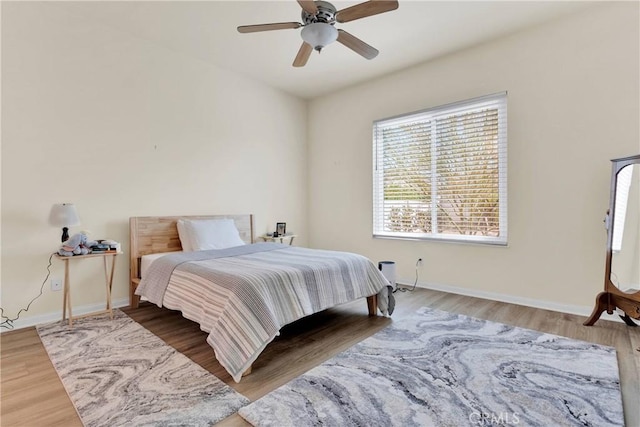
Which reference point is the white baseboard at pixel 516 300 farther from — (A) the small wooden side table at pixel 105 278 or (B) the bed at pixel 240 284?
(A) the small wooden side table at pixel 105 278

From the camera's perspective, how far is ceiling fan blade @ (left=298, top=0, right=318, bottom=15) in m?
2.10

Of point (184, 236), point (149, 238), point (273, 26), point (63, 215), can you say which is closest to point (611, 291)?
point (273, 26)

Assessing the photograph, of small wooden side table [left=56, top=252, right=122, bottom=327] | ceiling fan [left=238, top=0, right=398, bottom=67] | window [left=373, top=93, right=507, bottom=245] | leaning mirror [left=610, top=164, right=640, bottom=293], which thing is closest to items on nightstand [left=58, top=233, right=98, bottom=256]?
small wooden side table [left=56, top=252, right=122, bottom=327]

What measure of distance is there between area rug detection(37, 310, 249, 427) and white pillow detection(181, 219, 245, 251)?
3.50ft

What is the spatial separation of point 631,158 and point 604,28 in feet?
4.27

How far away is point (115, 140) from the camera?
328cm

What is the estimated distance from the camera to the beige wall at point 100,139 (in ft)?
8.98

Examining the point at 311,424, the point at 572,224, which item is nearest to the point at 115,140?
the point at 311,424

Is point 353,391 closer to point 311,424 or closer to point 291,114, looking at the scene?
point 311,424

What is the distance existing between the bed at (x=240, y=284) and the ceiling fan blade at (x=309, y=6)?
1857 mm

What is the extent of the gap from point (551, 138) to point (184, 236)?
155 inches

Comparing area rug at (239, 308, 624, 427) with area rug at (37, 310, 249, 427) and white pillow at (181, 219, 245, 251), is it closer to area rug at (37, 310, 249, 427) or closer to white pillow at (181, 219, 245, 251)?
area rug at (37, 310, 249, 427)

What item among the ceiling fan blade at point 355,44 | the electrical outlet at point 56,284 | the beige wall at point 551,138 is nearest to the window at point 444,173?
the beige wall at point 551,138

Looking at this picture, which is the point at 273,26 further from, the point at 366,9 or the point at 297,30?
the point at 297,30
